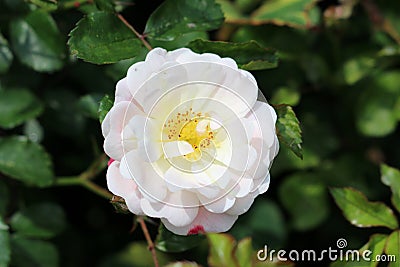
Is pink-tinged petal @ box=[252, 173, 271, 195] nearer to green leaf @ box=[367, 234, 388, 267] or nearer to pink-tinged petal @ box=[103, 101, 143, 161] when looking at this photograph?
pink-tinged petal @ box=[103, 101, 143, 161]

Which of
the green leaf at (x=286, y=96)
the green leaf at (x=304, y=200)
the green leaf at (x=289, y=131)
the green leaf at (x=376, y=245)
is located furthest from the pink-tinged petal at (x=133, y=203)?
the green leaf at (x=304, y=200)

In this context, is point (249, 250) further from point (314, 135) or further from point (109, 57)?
point (314, 135)

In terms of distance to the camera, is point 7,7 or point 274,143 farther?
point 7,7

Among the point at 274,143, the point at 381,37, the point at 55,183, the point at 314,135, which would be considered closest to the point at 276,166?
the point at 314,135

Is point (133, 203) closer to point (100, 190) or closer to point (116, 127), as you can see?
point (116, 127)

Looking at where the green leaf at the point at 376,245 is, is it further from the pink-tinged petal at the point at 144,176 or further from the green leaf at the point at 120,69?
the green leaf at the point at 120,69

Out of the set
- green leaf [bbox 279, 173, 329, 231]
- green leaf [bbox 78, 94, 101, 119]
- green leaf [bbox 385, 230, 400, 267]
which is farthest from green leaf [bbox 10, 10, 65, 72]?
green leaf [bbox 385, 230, 400, 267]
